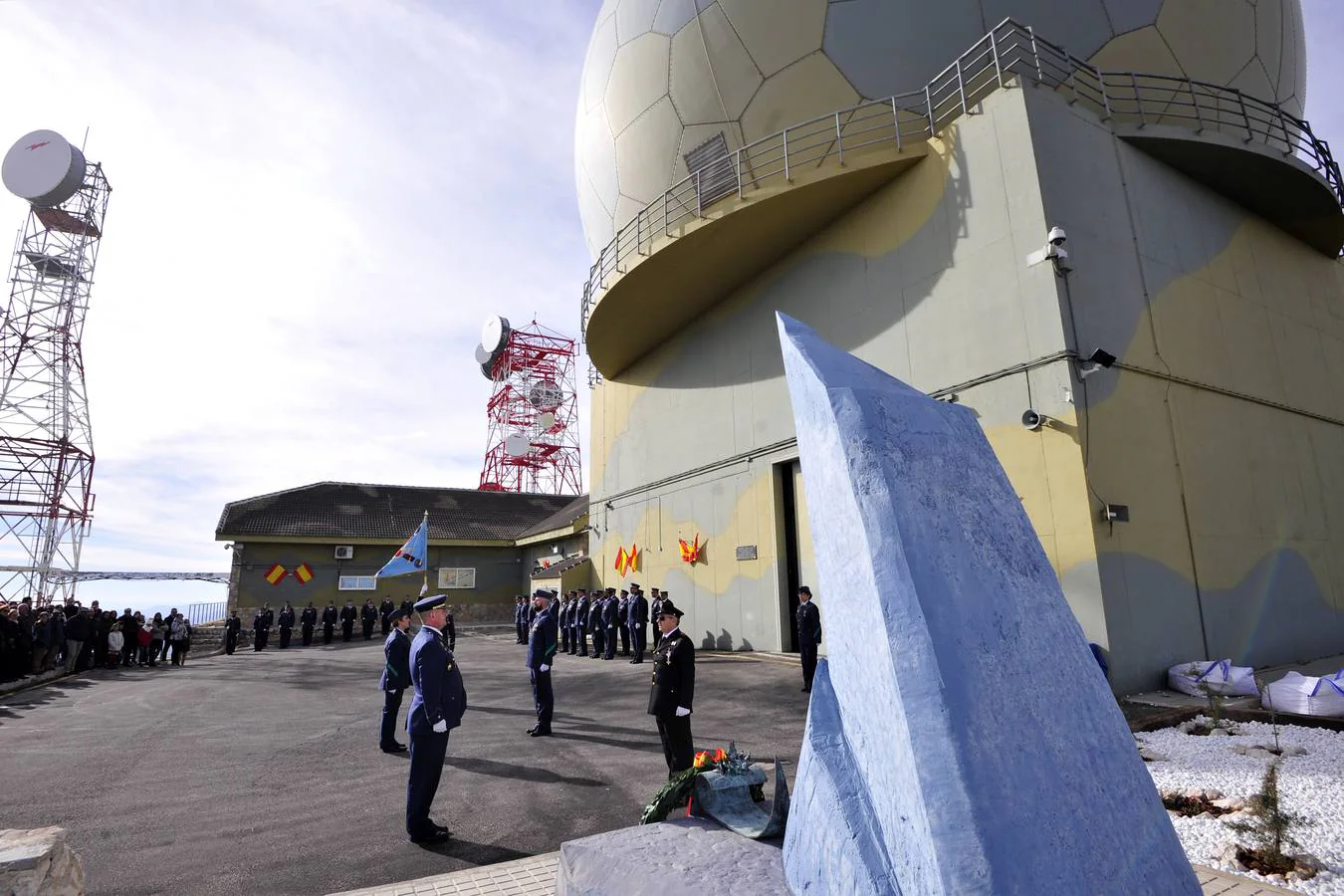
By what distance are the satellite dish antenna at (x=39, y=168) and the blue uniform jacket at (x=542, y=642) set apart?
38.3 m

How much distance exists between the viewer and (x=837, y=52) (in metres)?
10.6

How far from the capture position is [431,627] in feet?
17.9

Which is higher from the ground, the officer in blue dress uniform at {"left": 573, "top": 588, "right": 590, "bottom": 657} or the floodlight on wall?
the floodlight on wall

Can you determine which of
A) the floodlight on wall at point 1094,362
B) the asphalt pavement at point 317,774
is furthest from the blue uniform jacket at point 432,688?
the floodlight on wall at point 1094,362

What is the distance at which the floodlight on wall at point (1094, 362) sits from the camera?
786 centimetres

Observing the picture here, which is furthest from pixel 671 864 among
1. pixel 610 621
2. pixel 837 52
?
pixel 610 621

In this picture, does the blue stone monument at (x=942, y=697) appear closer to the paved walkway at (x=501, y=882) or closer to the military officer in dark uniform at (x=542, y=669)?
the paved walkway at (x=501, y=882)

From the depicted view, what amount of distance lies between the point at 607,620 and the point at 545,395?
2464cm

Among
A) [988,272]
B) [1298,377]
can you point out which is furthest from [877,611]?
[1298,377]

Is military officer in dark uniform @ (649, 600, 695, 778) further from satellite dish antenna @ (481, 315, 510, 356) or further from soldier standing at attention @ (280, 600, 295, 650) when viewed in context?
satellite dish antenna @ (481, 315, 510, 356)

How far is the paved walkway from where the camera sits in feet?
11.0

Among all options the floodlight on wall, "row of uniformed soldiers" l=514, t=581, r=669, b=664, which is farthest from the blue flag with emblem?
the floodlight on wall

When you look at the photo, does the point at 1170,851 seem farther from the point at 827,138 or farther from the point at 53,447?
the point at 53,447

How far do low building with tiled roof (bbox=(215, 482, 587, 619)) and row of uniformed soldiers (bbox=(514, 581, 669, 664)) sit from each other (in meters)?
6.51
